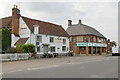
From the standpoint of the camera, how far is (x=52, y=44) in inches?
1254

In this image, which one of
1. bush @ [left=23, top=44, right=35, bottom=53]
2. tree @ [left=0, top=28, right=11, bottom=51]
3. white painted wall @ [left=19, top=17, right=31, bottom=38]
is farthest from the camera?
white painted wall @ [left=19, top=17, right=31, bottom=38]

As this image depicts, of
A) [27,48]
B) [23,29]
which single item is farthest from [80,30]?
[27,48]

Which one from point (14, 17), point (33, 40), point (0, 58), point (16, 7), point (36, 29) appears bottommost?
point (0, 58)

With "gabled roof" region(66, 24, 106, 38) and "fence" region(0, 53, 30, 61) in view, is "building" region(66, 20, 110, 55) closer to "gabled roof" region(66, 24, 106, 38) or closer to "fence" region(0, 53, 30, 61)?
"gabled roof" region(66, 24, 106, 38)

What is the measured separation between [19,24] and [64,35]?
1130cm

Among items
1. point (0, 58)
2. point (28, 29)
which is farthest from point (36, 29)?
point (0, 58)

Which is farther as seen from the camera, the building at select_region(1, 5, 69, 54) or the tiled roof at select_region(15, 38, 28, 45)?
the building at select_region(1, 5, 69, 54)

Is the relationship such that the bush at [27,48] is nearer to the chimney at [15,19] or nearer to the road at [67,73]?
the chimney at [15,19]

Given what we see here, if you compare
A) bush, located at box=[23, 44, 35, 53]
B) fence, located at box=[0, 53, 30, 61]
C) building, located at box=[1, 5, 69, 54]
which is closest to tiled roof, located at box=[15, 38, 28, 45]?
building, located at box=[1, 5, 69, 54]

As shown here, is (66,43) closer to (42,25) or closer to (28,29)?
(42,25)

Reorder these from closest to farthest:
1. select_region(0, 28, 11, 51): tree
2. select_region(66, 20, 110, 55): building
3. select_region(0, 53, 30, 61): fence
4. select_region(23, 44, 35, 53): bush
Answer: select_region(0, 53, 30, 61): fence, select_region(23, 44, 35, 53): bush, select_region(0, 28, 11, 51): tree, select_region(66, 20, 110, 55): building

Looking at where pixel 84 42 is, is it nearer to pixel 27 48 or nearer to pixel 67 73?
pixel 27 48

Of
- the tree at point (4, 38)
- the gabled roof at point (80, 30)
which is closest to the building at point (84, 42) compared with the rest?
the gabled roof at point (80, 30)

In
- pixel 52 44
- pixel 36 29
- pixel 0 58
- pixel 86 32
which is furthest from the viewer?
pixel 86 32
